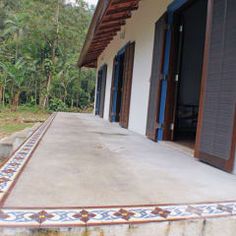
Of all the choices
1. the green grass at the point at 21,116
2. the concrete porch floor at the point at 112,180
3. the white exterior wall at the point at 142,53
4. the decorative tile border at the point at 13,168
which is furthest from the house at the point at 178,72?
the green grass at the point at 21,116

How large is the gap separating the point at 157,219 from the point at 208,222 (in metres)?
0.27

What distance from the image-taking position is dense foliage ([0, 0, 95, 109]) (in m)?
14.9

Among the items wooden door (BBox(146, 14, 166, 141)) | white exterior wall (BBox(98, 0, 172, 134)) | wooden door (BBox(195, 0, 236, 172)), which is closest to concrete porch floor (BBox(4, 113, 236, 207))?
wooden door (BBox(195, 0, 236, 172))

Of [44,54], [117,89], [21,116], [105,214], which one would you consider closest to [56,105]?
[44,54]

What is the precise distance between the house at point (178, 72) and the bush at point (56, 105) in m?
7.41

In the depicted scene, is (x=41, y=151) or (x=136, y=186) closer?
(x=136, y=186)

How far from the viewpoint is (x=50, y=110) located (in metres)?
15.2

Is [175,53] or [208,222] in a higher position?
[175,53]

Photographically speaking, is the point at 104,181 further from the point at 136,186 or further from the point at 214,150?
the point at 214,150

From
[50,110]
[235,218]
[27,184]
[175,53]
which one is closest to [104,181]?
[27,184]

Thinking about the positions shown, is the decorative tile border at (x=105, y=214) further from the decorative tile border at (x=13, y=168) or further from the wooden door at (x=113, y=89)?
the wooden door at (x=113, y=89)

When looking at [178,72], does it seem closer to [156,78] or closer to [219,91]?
[156,78]

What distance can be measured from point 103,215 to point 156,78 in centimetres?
321

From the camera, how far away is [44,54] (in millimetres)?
15758
